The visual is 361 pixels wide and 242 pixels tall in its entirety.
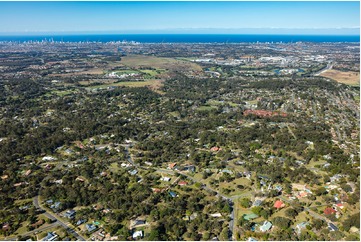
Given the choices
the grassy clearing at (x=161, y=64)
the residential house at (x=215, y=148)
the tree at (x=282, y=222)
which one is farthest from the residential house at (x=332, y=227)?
the grassy clearing at (x=161, y=64)

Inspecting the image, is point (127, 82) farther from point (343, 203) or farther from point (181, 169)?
point (343, 203)

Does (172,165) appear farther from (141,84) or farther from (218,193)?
(141,84)

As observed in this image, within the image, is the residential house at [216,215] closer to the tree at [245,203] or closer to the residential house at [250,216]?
the residential house at [250,216]

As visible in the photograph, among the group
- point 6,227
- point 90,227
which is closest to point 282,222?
point 90,227

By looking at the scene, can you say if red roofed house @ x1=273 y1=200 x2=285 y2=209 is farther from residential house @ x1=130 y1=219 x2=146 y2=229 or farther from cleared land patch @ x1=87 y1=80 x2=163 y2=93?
cleared land patch @ x1=87 y1=80 x2=163 y2=93

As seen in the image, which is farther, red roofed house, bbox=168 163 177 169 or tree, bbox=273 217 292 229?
red roofed house, bbox=168 163 177 169

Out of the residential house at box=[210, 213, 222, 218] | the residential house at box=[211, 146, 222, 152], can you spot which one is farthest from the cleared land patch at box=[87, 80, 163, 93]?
the residential house at box=[210, 213, 222, 218]

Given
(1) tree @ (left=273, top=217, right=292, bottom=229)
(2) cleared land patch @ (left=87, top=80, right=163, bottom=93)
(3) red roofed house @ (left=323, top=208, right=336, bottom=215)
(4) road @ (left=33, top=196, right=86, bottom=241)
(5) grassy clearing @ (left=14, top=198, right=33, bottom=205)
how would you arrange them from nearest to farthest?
(4) road @ (left=33, top=196, right=86, bottom=241) → (1) tree @ (left=273, top=217, right=292, bottom=229) → (3) red roofed house @ (left=323, top=208, right=336, bottom=215) → (5) grassy clearing @ (left=14, top=198, right=33, bottom=205) → (2) cleared land patch @ (left=87, top=80, right=163, bottom=93)

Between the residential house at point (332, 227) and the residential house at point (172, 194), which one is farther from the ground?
the residential house at point (172, 194)

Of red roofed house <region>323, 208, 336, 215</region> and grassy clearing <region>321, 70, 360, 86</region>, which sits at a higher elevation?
grassy clearing <region>321, 70, 360, 86</region>
